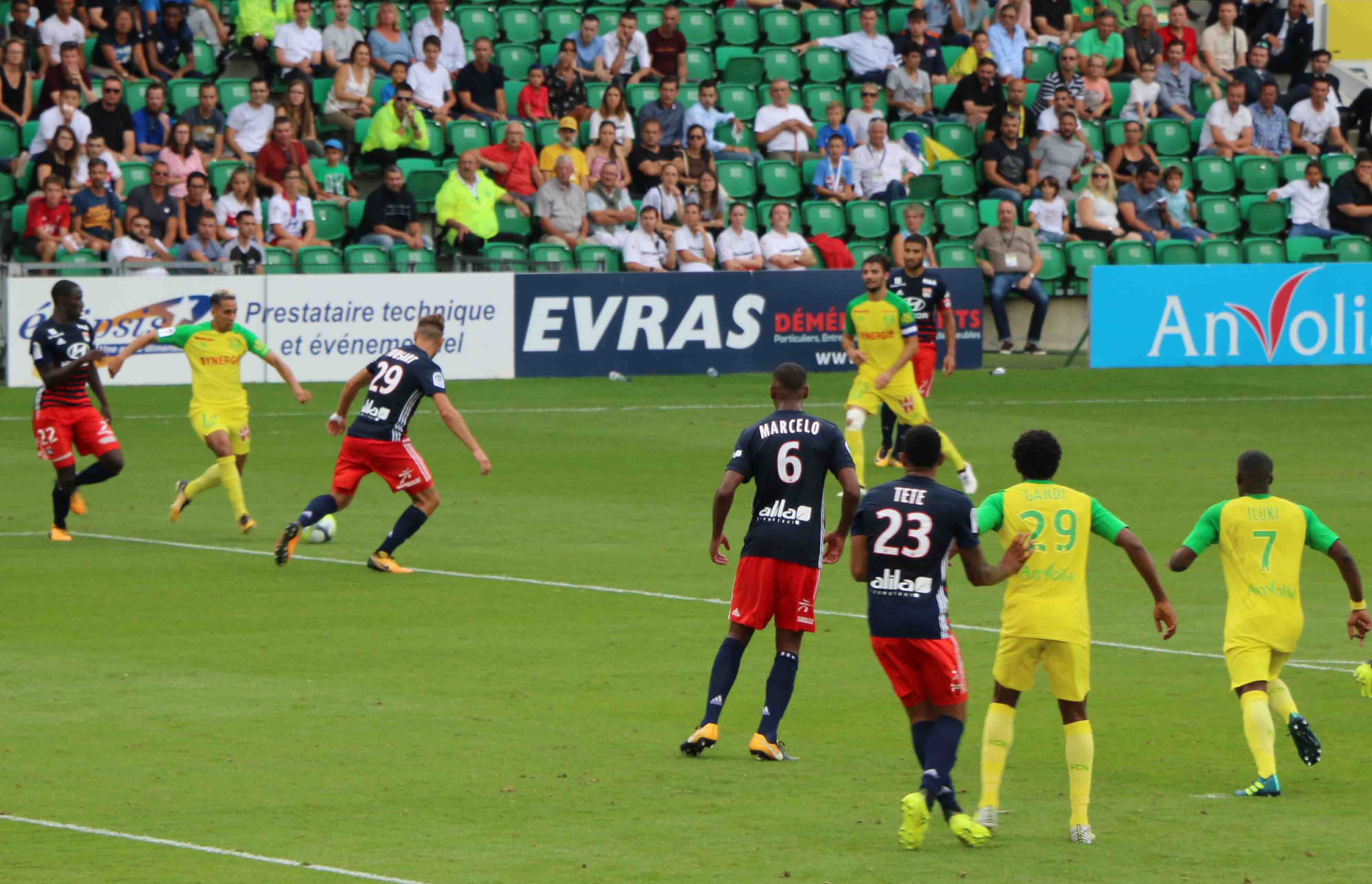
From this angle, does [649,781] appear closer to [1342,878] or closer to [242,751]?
[242,751]

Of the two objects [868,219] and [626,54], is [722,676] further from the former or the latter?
[626,54]

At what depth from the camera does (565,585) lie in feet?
47.1

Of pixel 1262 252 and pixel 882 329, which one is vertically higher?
pixel 1262 252

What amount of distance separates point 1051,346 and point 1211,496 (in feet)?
39.7

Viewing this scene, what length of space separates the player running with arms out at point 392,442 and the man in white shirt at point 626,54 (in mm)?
16892

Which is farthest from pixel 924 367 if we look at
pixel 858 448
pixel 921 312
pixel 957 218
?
pixel 957 218

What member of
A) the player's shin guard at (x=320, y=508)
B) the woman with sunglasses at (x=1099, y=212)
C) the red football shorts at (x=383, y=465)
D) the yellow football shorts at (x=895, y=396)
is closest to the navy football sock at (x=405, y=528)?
the red football shorts at (x=383, y=465)

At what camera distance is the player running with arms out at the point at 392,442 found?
14766 mm

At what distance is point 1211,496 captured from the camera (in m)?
18.2

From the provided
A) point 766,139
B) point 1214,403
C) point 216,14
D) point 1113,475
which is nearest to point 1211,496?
point 1113,475

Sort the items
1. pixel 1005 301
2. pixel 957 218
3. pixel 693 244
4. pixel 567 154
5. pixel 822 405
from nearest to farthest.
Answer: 1. pixel 822 405
2. pixel 693 244
3. pixel 567 154
4. pixel 1005 301
5. pixel 957 218

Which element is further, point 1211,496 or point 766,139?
point 766,139

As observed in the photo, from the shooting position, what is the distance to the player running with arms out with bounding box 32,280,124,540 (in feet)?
52.9

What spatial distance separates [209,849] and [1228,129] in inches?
1121
